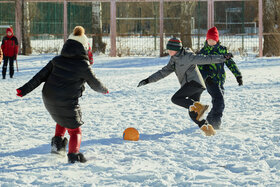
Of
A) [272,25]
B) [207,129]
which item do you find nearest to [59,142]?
[207,129]

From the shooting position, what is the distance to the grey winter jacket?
613 cm

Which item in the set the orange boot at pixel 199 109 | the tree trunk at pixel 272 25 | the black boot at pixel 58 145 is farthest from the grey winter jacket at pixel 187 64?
the tree trunk at pixel 272 25

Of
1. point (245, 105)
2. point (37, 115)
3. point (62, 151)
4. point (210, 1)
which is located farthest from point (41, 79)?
point (210, 1)

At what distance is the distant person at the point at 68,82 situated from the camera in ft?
16.4

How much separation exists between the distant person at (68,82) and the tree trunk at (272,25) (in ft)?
52.0

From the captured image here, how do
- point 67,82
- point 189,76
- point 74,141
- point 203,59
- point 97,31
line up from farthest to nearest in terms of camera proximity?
point 97,31, point 189,76, point 203,59, point 74,141, point 67,82

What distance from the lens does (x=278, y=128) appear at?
6.80m

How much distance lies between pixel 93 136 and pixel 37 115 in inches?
79.9

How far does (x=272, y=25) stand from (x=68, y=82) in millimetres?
16300

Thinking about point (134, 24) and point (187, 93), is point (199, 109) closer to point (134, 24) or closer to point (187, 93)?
point (187, 93)

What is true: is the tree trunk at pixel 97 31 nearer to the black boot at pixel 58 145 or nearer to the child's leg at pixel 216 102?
the child's leg at pixel 216 102

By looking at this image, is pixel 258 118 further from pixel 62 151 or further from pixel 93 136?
pixel 62 151

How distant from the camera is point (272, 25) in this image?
65.1ft

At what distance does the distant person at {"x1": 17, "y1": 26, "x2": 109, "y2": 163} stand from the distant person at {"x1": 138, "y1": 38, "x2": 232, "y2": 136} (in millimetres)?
1234
